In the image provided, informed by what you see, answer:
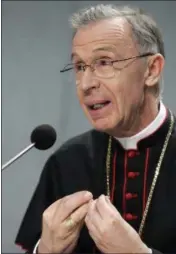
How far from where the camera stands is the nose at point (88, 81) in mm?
1334

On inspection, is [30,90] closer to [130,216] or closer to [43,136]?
[43,136]

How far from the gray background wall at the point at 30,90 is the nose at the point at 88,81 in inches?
36.4

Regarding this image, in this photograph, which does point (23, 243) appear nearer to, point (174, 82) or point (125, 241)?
point (125, 241)

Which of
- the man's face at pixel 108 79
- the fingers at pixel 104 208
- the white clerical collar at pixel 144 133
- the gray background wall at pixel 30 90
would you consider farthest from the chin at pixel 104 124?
the gray background wall at pixel 30 90

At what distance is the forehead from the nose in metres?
0.05

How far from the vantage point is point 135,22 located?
4.53 feet

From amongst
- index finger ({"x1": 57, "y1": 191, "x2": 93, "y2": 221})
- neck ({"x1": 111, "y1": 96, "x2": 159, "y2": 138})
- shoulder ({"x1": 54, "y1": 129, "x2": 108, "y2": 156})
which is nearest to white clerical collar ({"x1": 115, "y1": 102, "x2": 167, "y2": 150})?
neck ({"x1": 111, "y1": 96, "x2": 159, "y2": 138})

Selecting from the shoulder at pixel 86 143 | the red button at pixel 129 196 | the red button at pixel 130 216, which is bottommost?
the red button at pixel 130 216

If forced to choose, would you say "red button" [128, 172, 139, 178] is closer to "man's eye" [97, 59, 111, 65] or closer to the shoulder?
the shoulder

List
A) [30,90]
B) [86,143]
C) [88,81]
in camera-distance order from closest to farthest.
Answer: [88,81], [86,143], [30,90]

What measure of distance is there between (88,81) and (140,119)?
0.72 feet

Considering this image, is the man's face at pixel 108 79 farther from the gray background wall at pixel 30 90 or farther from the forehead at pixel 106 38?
the gray background wall at pixel 30 90

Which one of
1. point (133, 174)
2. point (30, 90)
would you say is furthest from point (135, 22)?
point (30, 90)

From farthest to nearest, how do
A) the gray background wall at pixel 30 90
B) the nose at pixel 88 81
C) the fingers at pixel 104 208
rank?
1. the gray background wall at pixel 30 90
2. the nose at pixel 88 81
3. the fingers at pixel 104 208
